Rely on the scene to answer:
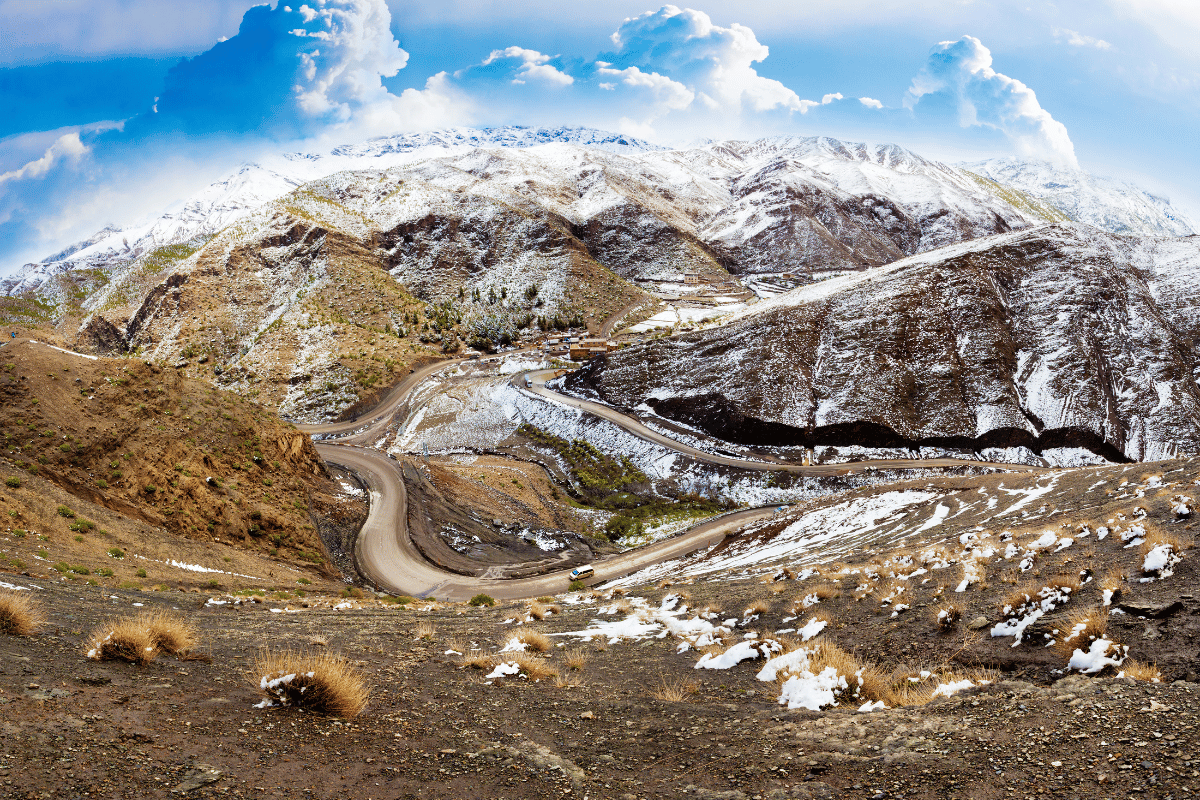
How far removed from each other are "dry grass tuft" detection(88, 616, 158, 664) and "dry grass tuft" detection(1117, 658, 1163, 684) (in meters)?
11.2

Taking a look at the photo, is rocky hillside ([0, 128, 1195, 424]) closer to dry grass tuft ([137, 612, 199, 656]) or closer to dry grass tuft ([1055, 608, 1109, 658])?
dry grass tuft ([137, 612, 199, 656])

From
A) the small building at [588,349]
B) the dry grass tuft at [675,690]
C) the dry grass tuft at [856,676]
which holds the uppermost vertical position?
the small building at [588,349]

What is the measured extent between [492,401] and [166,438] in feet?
160

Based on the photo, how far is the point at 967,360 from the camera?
213 ft

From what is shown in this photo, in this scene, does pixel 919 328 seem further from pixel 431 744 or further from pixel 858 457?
pixel 431 744

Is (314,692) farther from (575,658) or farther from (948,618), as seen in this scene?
(948,618)

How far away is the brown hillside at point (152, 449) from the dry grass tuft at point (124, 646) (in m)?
23.2

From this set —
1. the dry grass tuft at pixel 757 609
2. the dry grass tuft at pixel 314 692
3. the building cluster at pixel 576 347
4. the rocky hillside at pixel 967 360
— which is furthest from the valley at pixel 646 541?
the building cluster at pixel 576 347

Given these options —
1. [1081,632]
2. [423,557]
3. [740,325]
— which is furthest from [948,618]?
[740,325]

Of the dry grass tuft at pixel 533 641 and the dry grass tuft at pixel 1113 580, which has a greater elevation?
the dry grass tuft at pixel 1113 580

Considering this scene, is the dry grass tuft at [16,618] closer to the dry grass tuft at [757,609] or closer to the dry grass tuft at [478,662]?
the dry grass tuft at [478,662]

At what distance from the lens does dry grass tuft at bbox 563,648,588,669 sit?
940cm

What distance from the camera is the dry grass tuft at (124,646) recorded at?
6.41 m

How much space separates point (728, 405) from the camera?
6391 centimetres
